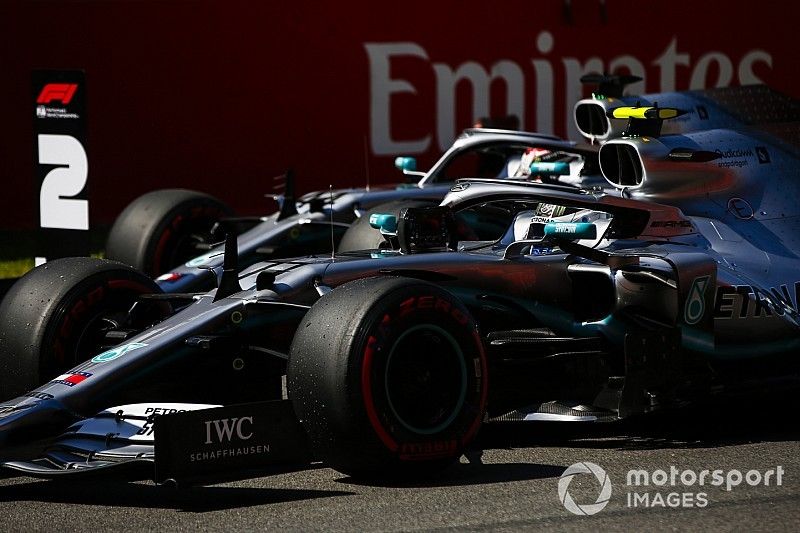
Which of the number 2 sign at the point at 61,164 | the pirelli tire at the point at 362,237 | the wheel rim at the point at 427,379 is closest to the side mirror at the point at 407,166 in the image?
the pirelli tire at the point at 362,237

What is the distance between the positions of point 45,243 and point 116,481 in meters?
3.99

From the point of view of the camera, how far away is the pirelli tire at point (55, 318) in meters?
6.60

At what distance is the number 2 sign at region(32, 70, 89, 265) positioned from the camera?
9.59m

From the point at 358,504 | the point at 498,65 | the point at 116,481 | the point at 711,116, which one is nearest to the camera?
the point at 358,504

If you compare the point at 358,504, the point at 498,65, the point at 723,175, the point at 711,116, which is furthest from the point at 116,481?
the point at 498,65

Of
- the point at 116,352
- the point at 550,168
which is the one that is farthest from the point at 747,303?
the point at 116,352

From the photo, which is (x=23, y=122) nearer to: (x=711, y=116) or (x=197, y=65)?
(x=197, y=65)

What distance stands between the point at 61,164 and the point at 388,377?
4568 mm

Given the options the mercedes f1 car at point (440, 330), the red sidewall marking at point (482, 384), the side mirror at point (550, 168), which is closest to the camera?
the mercedes f1 car at point (440, 330)

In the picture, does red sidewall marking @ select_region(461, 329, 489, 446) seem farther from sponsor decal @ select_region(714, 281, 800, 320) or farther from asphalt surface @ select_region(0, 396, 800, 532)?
sponsor decal @ select_region(714, 281, 800, 320)

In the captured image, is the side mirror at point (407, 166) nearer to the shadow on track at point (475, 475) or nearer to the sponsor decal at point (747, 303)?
the sponsor decal at point (747, 303)

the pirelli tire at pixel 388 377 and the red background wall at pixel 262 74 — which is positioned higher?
the red background wall at pixel 262 74

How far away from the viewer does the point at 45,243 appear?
972 cm

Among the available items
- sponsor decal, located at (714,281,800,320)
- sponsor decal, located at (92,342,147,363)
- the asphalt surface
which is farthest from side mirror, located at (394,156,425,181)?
sponsor decal, located at (92,342,147,363)
